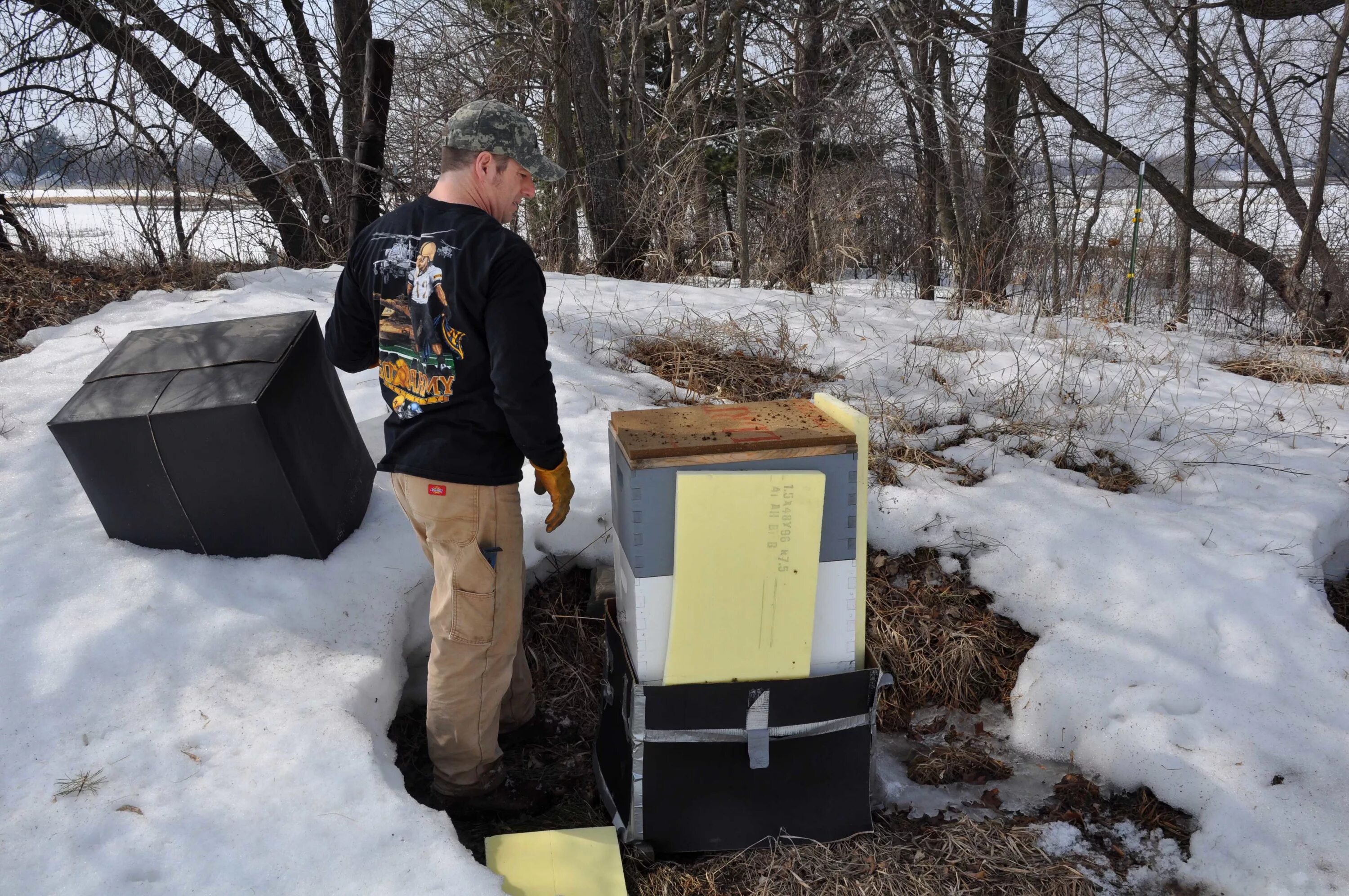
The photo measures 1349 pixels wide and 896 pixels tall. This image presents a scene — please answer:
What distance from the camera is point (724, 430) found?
93.7 inches

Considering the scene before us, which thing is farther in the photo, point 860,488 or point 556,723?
point 556,723

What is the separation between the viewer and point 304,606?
297 centimetres

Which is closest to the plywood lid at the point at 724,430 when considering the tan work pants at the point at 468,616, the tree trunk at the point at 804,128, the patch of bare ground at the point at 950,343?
the tan work pants at the point at 468,616

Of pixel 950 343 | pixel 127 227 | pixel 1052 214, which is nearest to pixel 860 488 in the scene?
pixel 950 343

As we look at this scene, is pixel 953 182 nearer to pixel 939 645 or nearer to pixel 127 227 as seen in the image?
pixel 939 645

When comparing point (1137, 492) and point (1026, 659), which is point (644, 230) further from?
point (1026, 659)

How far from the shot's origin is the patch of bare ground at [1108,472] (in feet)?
13.0

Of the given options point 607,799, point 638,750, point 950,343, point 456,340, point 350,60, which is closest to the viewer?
point 456,340

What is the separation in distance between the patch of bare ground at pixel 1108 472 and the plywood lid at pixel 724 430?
2043 millimetres

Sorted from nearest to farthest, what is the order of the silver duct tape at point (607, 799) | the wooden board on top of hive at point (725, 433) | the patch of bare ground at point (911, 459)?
the wooden board on top of hive at point (725, 433), the silver duct tape at point (607, 799), the patch of bare ground at point (911, 459)

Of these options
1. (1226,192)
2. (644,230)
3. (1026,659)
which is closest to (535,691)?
(1026,659)

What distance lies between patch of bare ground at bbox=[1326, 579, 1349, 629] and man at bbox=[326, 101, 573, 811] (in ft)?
10.7

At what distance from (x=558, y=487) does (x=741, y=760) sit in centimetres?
97

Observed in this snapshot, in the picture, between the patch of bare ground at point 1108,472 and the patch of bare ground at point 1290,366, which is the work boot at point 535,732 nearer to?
the patch of bare ground at point 1108,472
